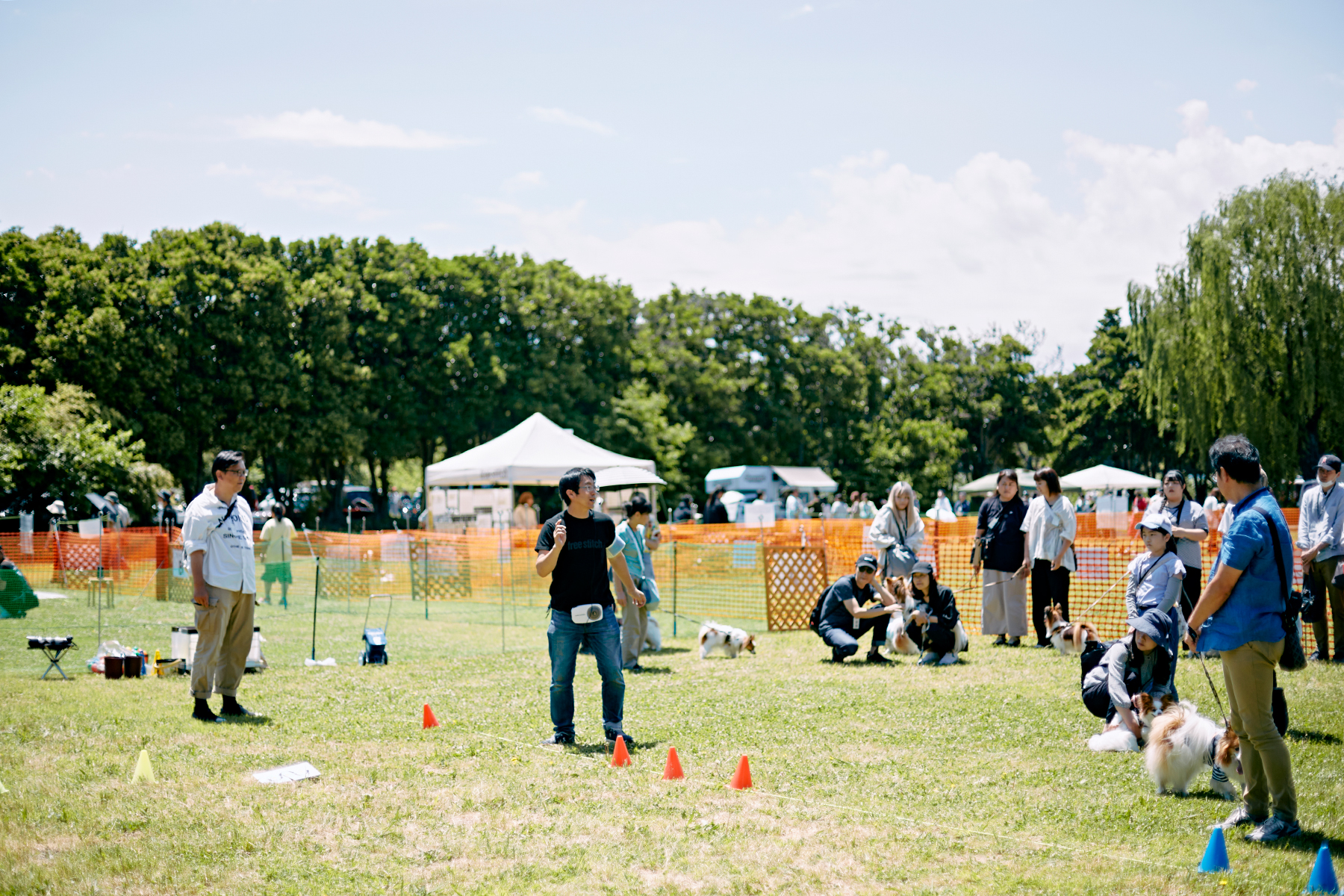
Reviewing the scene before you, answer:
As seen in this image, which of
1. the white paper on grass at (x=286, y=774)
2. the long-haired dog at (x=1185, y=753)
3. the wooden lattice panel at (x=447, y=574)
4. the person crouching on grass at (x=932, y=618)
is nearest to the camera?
the long-haired dog at (x=1185, y=753)

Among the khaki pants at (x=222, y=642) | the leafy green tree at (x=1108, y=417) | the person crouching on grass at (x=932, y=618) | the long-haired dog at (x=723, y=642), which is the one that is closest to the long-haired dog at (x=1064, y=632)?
the person crouching on grass at (x=932, y=618)

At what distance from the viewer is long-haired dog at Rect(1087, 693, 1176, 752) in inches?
256

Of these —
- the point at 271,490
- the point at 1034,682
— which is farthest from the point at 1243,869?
the point at 271,490

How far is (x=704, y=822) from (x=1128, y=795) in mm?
2216

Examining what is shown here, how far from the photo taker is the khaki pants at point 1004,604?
461 inches

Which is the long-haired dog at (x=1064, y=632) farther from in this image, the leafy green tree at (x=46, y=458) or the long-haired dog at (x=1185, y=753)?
the leafy green tree at (x=46, y=458)

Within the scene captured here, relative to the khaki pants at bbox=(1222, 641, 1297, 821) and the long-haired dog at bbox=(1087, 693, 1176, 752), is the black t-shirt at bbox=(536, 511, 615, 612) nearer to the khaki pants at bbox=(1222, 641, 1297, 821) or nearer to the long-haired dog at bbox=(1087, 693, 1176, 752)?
the long-haired dog at bbox=(1087, 693, 1176, 752)

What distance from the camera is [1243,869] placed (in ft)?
14.2

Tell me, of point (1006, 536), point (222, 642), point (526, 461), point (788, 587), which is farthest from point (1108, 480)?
point (222, 642)

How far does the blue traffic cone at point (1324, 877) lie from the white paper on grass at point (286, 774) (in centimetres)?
477

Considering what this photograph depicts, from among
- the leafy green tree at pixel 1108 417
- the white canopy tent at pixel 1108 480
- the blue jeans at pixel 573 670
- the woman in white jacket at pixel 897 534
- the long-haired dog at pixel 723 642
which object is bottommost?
the long-haired dog at pixel 723 642

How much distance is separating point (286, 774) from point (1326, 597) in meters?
8.98

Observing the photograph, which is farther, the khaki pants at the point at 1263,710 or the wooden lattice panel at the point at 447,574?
the wooden lattice panel at the point at 447,574

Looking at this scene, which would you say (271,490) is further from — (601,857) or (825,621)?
(601,857)
